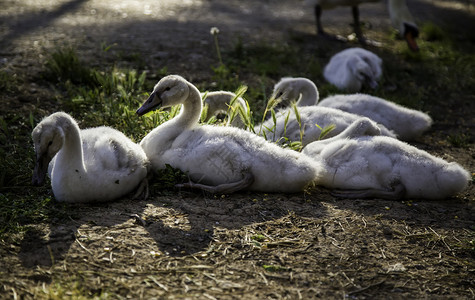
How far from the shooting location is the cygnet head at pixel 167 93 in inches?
198

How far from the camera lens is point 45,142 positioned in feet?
13.9

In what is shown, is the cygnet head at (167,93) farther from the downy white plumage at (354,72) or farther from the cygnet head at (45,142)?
the downy white plumage at (354,72)

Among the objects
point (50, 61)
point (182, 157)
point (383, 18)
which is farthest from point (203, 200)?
point (383, 18)

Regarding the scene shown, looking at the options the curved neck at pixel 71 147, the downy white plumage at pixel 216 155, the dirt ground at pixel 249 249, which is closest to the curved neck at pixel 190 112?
the downy white plumage at pixel 216 155

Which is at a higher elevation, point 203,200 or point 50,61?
point 50,61

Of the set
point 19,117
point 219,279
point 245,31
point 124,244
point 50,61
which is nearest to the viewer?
point 219,279

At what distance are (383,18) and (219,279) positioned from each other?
35.2 ft

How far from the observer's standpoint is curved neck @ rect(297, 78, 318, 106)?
21.9 ft

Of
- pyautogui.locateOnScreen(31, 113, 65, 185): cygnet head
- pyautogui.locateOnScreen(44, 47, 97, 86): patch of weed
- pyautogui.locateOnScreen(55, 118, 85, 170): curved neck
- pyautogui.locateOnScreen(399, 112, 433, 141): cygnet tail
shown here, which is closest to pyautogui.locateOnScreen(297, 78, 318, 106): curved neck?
pyautogui.locateOnScreen(399, 112, 433, 141): cygnet tail

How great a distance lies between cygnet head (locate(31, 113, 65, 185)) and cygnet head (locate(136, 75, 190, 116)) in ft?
2.94

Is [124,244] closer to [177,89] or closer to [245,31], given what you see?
[177,89]

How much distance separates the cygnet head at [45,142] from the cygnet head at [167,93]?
0.90 m

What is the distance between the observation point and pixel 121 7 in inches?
432

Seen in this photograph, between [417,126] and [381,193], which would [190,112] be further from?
[417,126]
